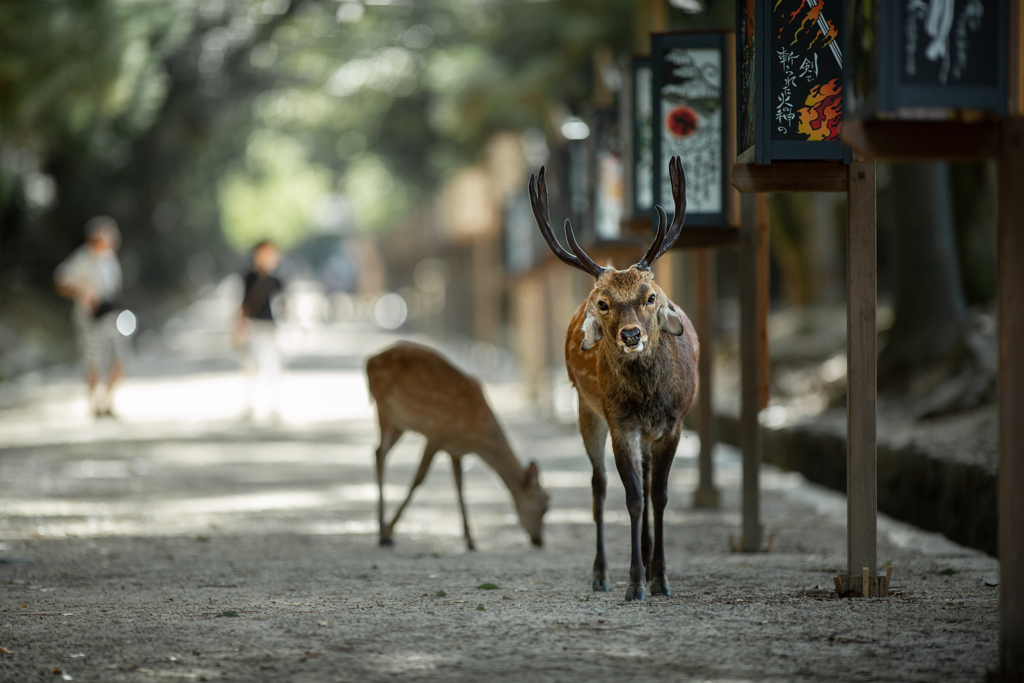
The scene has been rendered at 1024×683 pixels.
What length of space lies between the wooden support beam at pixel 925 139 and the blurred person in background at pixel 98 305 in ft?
42.0

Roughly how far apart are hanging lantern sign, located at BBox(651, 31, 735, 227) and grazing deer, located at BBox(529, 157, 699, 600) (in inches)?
72.0

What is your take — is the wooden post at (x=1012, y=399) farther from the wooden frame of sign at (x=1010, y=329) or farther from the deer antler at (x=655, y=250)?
the deer antler at (x=655, y=250)

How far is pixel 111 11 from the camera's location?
63.2 feet

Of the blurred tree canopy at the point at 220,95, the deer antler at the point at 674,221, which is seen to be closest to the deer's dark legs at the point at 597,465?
the deer antler at the point at 674,221

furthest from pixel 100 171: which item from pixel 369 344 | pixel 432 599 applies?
pixel 432 599

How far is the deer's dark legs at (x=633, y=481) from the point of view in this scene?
23.2 feet

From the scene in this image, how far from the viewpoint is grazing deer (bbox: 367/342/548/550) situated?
29.8 feet

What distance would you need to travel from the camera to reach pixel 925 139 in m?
5.57

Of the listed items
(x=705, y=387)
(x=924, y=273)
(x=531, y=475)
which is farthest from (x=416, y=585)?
(x=924, y=273)

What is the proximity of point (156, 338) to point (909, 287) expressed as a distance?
89.1ft

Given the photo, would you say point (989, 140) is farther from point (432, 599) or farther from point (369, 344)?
point (369, 344)

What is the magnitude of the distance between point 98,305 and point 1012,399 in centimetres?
1348

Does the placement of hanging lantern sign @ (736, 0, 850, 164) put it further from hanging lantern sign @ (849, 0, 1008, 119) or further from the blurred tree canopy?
the blurred tree canopy

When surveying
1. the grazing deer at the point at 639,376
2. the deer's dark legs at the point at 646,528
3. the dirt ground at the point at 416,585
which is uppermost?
the grazing deer at the point at 639,376
